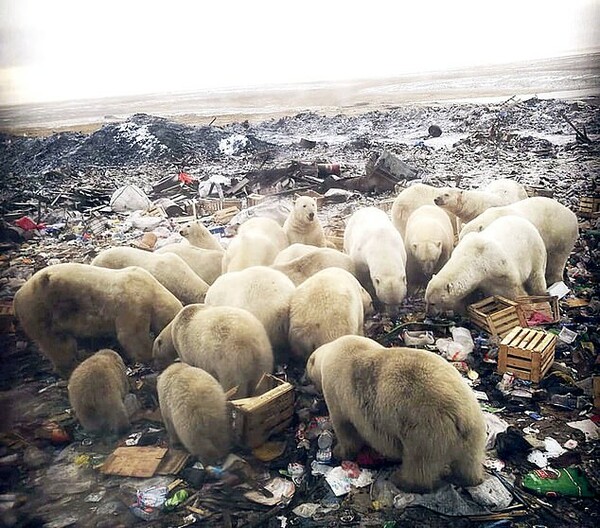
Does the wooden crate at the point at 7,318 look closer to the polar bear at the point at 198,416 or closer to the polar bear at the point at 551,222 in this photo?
the polar bear at the point at 198,416

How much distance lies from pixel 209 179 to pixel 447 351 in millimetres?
1490

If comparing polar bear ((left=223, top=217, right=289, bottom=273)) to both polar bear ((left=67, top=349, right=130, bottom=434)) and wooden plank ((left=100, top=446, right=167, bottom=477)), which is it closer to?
polar bear ((left=67, top=349, right=130, bottom=434))

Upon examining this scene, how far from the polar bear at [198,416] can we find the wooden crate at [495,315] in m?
1.41

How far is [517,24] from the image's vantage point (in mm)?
2914

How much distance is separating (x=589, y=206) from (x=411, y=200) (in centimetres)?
99

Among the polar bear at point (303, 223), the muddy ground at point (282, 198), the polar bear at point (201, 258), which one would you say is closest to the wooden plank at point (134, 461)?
the muddy ground at point (282, 198)

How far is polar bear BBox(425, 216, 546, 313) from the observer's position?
327 cm

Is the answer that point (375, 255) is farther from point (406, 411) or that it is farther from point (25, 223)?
point (25, 223)

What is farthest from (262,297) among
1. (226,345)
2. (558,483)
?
(558,483)

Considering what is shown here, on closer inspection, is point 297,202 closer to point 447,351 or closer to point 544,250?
point 447,351

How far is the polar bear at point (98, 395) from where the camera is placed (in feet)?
8.68

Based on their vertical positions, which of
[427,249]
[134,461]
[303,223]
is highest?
[303,223]

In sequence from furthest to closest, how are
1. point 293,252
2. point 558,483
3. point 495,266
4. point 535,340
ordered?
point 495,266 → point 293,252 → point 535,340 → point 558,483

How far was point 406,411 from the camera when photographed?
95.4 inches
